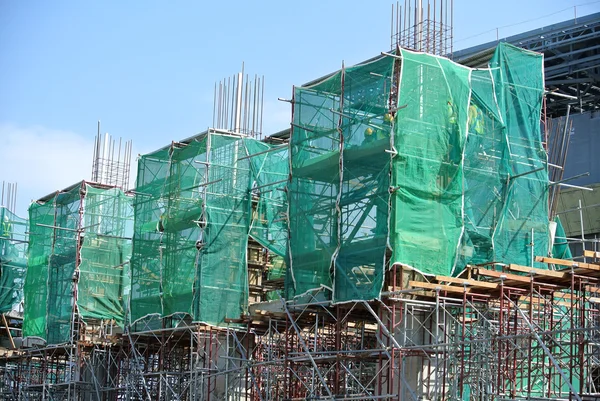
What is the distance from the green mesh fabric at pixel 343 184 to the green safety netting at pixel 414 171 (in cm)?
3

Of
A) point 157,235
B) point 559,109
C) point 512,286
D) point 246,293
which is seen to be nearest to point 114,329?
point 157,235

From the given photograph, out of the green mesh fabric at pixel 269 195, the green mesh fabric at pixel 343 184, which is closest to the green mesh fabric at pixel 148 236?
the green mesh fabric at pixel 269 195

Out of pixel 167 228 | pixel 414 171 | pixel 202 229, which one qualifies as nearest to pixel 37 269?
pixel 167 228

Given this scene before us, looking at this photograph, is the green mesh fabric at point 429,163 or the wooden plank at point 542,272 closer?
the wooden plank at point 542,272

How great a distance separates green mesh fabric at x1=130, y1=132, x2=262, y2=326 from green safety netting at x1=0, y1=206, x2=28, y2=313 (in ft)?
41.4

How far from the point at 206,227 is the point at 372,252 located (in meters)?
9.33

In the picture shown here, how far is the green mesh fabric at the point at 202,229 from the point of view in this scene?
36281mm

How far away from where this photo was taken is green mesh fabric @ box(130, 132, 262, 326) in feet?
119

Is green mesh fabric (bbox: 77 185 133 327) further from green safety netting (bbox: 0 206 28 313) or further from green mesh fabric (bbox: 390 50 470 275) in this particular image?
green mesh fabric (bbox: 390 50 470 275)

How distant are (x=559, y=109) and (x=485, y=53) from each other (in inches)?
983

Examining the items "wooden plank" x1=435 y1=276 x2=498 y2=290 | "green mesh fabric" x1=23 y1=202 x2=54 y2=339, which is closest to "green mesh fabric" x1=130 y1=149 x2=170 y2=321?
"green mesh fabric" x1=23 y1=202 x2=54 y2=339

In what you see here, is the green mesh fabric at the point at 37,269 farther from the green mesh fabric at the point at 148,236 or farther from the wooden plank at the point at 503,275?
the wooden plank at the point at 503,275

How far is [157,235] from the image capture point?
39.4 m

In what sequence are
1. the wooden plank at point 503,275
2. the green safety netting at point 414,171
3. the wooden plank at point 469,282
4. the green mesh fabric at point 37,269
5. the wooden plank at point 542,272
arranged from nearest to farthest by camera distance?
the wooden plank at point 542,272 < the wooden plank at point 503,275 < the wooden plank at point 469,282 < the green safety netting at point 414,171 < the green mesh fabric at point 37,269
